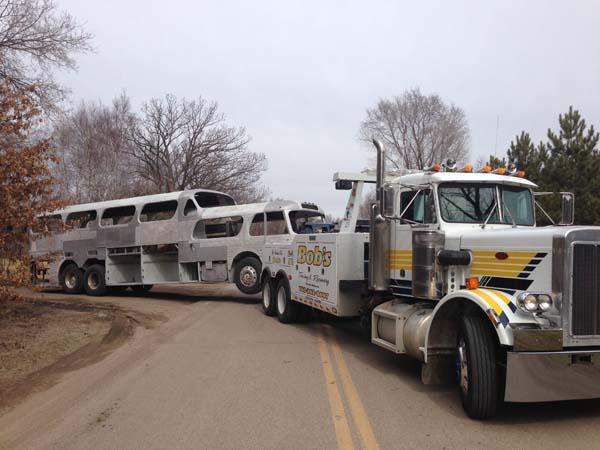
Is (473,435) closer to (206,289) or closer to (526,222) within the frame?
(526,222)

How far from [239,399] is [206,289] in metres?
15.1

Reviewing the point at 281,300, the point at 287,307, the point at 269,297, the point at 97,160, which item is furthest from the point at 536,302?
the point at 97,160

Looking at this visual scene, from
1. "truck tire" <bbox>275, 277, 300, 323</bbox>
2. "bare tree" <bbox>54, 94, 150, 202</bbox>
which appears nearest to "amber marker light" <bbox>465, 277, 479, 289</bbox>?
"truck tire" <bbox>275, 277, 300, 323</bbox>

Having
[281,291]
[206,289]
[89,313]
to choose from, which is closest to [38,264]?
[89,313]

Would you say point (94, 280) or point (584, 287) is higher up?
point (584, 287)

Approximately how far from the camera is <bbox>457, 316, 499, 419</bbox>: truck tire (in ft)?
16.7

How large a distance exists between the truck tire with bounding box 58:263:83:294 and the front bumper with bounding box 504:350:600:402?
676 inches

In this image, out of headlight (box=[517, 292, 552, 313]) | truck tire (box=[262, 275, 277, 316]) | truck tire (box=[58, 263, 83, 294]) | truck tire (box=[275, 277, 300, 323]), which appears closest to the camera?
headlight (box=[517, 292, 552, 313])

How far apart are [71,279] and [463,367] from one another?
674 inches

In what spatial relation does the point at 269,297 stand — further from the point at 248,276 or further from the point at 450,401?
the point at 450,401

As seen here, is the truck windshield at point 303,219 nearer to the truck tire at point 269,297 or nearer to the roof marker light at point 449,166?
the truck tire at point 269,297

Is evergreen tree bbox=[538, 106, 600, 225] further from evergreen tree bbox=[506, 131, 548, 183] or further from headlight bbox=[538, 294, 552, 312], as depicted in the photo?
headlight bbox=[538, 294, 552, 312]

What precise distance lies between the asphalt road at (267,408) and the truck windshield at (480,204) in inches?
85.6

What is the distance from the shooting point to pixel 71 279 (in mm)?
19344
